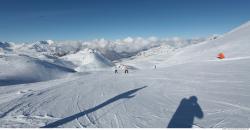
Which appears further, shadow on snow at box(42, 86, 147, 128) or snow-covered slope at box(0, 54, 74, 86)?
snow-covered slope at box(0, 54, 74, 86)

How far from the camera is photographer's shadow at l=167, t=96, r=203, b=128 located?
6.82 meters

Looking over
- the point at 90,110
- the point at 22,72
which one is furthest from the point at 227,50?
the point at 22,72

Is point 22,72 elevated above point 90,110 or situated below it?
above

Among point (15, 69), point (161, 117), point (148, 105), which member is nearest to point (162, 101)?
point (148, 105)

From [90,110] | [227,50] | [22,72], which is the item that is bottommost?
[90,110]

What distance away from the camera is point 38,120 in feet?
24.2

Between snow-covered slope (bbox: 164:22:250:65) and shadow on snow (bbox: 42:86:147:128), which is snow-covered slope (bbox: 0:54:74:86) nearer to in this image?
snow-covered slope (bbox: 164:22:250:65)

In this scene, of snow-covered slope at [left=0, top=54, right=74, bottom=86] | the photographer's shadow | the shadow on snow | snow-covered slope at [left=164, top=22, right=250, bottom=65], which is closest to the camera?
the photographer's shadow

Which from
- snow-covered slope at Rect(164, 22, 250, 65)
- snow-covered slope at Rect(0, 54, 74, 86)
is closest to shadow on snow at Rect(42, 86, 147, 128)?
snow-covered slope at Rect(164, 22, 250, 65)

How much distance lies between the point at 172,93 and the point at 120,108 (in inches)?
135

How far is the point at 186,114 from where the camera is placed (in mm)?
7609

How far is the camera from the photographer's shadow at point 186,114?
682cm

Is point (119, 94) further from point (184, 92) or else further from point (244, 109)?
point (244, 109)

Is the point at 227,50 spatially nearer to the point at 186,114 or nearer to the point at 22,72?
the point at 186,114
